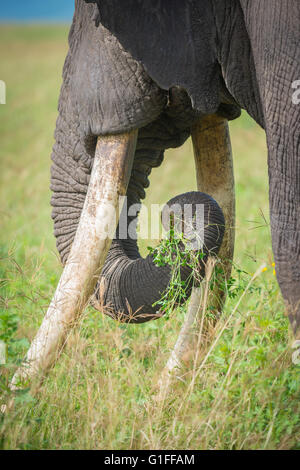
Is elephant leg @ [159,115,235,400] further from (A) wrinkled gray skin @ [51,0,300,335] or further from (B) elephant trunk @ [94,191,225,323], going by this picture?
(B) elephant trunk @ [94,191,225,323]

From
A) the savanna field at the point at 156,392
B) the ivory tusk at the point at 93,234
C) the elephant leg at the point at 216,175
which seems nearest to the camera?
the savanna field at the point at 156,392

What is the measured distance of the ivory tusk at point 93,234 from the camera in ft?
9.32

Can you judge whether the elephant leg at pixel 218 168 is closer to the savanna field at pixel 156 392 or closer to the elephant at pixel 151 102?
the savanna field at pixel 156 392

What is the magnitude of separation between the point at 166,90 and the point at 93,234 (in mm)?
693

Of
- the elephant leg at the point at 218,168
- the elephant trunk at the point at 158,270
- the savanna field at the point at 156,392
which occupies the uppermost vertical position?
the elephant leg at the point at 218,168

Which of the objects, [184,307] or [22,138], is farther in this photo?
[22,138]

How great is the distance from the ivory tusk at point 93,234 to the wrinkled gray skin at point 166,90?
104 mm

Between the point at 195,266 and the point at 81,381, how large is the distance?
0.70 metres

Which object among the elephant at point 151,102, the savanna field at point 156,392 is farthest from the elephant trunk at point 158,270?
the savanna field at point 156,392

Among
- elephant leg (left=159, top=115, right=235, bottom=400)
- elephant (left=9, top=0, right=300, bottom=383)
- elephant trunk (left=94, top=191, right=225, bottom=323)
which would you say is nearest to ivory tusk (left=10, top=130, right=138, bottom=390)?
elephant (left=9, top=0, right=300, bottom=383)

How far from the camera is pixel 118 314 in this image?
3113 millimetres

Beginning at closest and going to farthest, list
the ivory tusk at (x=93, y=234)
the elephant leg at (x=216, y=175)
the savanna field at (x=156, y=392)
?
the savanna field at (x=156, y=392) → the ivory tusk at (x=93, y=234) → the elephant leg at (x=216, y=175)

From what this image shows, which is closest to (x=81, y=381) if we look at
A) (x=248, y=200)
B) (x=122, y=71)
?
(x=122, y=71)
